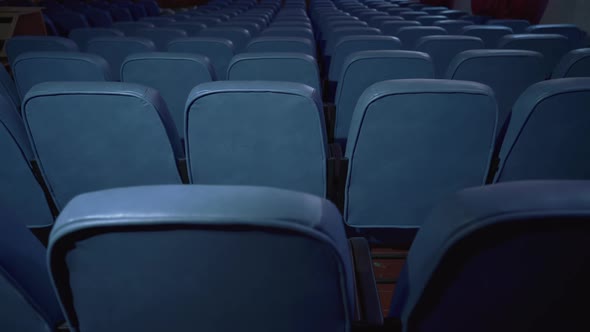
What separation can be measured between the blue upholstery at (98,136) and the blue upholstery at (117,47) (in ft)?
4.28

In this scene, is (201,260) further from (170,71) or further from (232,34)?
(232,34)

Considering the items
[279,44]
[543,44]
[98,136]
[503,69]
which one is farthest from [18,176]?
[543,44]

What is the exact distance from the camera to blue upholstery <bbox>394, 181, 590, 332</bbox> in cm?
40

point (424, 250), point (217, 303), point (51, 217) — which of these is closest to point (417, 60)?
point (424, 250)

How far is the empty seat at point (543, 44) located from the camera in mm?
2217

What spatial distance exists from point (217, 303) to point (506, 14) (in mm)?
7036

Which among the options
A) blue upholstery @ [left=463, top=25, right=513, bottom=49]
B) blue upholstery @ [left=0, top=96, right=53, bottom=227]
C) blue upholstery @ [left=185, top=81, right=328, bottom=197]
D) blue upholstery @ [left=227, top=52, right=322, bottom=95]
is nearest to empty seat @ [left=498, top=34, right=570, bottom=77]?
blue upholstery @ [left=463, top=25, right=513, bottom=49]

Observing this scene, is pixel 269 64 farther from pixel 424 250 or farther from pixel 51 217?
pixel 424 250

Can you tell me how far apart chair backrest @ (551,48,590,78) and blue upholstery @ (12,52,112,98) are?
1.94 meters

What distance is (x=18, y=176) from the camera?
1202 mm

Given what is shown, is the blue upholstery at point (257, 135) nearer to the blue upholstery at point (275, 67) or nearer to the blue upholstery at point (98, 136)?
the blue upholstery at point (98, 136)

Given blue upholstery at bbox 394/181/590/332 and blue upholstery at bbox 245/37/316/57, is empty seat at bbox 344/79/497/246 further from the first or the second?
blue upholstery at bbox 245/37/316/57

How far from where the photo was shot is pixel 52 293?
65cm

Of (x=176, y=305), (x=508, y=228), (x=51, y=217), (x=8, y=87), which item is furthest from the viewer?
(x=8, y=87)
